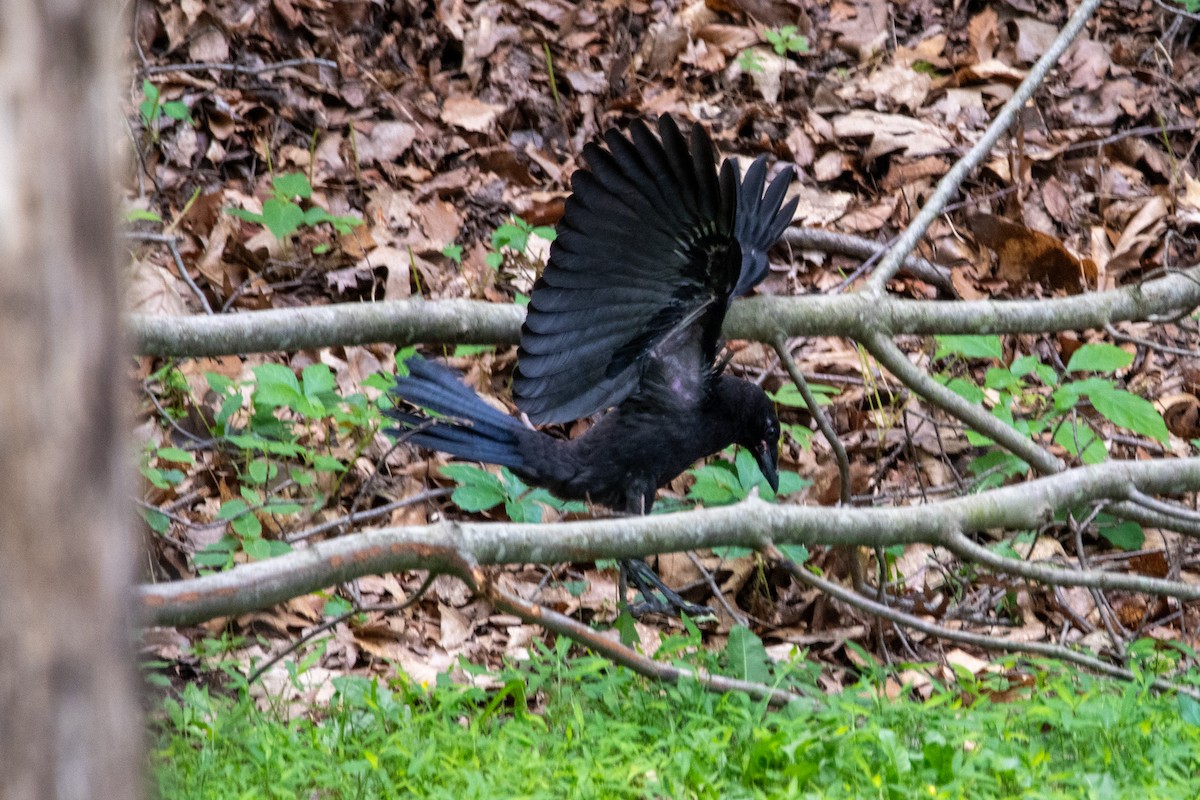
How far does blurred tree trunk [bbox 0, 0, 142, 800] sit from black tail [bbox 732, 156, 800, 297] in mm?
3492

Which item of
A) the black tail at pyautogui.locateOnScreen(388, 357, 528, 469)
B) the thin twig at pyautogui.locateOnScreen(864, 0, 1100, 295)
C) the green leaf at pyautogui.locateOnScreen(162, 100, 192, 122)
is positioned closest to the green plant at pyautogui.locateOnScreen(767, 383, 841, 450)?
the thin twig at pyautogui.locateOnScreen(864, 0, 1100, 295)

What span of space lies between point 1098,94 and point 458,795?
5.83 m

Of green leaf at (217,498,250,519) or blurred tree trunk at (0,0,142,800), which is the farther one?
green leaf at (217,498,250,519)

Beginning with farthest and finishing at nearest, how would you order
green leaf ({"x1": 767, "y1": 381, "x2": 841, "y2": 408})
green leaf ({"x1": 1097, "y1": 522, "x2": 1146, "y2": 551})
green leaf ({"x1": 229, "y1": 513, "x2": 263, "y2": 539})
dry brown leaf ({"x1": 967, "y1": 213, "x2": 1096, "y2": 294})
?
1. dry brown leaf ({"x1": 967, "y1": 213, "x2": 1096, "y2": 294})
2. green leaf ({"x1": 767, "y1": 381, "x2": 841, "y2": 408})
3. green leaf ({"x1": 1097, "y1": 522, "x2": 1146, "y2": 551})
4. green leaf ({"x1": 229, "y1": 513, "x2": 263, "y2": 539})

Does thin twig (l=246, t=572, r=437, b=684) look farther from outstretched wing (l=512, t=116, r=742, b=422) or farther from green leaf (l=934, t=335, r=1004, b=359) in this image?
green leaf (l=934, t=335, r=1004, b=359)

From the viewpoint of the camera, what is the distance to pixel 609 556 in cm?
269

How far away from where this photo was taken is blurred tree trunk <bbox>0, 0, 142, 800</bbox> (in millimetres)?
934

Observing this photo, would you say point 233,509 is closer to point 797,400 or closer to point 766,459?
point 766,459

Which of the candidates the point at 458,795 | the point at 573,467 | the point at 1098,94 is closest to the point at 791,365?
the point at 573,467

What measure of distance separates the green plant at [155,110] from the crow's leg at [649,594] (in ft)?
11.0

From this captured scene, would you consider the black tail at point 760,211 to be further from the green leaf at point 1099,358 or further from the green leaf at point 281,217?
the green leaf at point 281,217

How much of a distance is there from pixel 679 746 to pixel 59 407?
7.59ft

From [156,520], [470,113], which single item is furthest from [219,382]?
[470,113]

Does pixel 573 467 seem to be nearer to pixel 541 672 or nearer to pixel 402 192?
pixel 541 672
